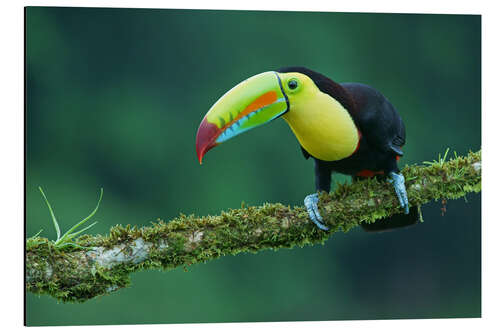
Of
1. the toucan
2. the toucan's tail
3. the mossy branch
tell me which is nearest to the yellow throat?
the toucan

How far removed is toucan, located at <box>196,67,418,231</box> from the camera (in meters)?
2.40

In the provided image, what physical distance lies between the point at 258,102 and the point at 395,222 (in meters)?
0.93

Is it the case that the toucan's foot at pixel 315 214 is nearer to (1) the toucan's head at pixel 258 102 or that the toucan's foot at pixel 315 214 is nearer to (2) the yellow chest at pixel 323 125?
(2) the yellow chest at pixel 323 125

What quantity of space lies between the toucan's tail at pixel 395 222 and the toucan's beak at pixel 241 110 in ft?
2.60

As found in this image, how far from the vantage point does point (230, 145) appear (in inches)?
164

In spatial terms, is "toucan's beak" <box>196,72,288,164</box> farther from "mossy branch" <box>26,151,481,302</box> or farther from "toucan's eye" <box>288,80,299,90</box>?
"mossy branch" <box>26,151,481,302</box>

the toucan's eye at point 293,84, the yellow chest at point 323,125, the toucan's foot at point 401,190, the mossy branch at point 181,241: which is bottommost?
the mossy branch at point 181,241

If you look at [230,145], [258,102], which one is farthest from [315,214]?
[230,145]

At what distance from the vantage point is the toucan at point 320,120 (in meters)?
2.40

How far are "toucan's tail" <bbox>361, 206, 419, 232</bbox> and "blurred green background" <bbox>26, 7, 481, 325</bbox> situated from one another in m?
0.37

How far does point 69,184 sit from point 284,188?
149 centimetres

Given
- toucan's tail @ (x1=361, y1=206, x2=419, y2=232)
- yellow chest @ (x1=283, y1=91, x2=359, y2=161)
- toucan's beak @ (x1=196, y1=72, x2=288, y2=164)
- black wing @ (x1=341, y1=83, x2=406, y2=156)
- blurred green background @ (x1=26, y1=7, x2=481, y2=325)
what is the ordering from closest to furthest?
toucan's beak @ (x1=196, y1=72, x2=288, y2=164), yellow chest @ (x1=283, y1=91, x2=359, y2=161), black wing @ (x1=341, y1=83, x2=406, y2=156), toucan's tail @ (x1=361, y1=206, x2=419, y2=232), blurred green background @ (x1=26, y1=7, x2=481, y2=325)

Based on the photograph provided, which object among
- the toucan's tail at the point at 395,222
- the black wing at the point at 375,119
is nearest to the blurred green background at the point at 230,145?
the toucan's tail at the point at 395,222

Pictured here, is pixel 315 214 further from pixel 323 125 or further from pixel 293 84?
pixel 293 84
